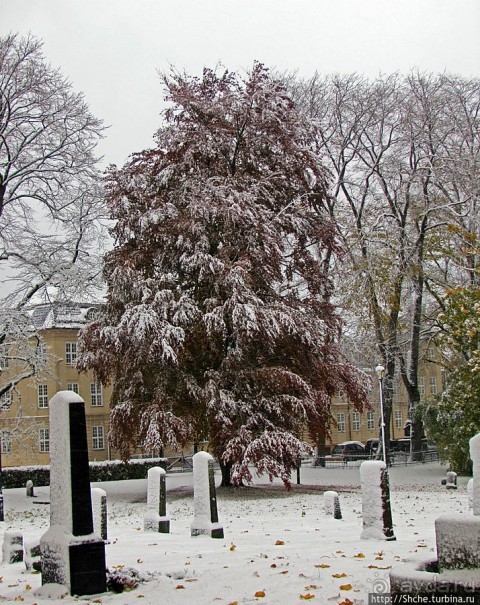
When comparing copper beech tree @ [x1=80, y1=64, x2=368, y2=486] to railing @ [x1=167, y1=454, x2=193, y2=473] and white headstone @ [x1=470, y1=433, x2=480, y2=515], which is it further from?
railing @ [x1=167, y1=454, x2=193, y2=473]

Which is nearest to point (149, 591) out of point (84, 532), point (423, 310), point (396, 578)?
point (84, 532)

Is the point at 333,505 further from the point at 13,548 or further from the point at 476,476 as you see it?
the point at 13,548

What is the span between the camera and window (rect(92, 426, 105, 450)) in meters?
59.9

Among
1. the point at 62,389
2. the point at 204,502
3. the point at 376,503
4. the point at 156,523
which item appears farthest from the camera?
the point at 62,389

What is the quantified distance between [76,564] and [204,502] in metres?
5.37

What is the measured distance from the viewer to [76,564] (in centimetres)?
743

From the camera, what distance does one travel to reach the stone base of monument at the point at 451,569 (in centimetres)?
436

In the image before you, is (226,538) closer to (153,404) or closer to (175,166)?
(153,404)

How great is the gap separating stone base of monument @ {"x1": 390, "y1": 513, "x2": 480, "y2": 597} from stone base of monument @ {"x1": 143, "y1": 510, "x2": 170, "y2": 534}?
33.2 feet

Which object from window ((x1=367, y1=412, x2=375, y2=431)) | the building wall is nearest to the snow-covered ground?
the building wall

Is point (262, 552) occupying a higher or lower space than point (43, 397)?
lower

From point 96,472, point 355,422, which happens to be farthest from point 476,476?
point 355,422

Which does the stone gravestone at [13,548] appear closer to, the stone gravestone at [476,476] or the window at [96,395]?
the stone gravestone at [476,476]

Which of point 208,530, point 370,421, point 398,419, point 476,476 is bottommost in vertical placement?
A: point 398,419
